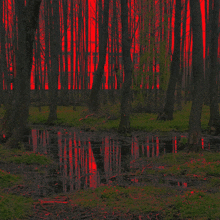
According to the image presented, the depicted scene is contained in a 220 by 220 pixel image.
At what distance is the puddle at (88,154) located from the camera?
7.41m

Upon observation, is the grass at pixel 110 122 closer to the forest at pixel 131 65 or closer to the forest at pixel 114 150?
the forest at pixel 114 150

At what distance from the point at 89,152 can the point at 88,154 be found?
13.0 inches

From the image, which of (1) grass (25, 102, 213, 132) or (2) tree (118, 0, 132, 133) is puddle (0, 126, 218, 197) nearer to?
(2) tree (118, 0, 132, 133)

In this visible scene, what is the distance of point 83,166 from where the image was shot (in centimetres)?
898

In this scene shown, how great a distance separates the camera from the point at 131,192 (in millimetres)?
6500

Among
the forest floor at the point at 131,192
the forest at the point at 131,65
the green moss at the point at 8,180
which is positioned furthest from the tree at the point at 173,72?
the green moss at the point at 8,180

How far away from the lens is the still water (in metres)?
7.55

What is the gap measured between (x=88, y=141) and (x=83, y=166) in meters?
4.16

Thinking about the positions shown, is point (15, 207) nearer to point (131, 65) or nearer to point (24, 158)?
point (24, 158)

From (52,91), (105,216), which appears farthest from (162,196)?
(52,91)

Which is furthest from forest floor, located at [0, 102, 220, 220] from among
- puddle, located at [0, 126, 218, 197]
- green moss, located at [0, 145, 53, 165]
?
puddle, located at [0, 126, 218, 197]

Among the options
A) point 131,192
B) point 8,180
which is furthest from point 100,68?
point 131,192

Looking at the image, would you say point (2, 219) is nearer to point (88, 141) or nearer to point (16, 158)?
point (16, 158)

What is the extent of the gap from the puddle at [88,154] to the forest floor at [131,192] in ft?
0.56
